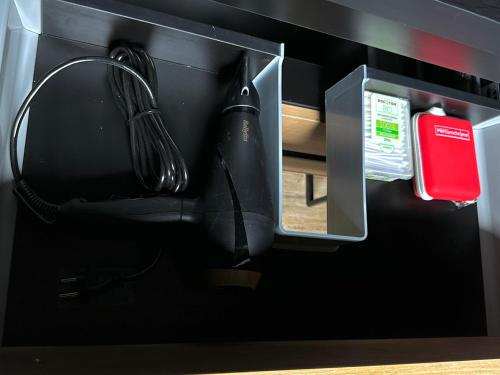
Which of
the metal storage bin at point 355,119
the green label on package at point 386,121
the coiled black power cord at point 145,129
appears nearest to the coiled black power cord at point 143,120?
the coiled black power cord at point 145,129

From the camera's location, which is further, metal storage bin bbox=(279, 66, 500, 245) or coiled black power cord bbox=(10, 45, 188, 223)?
metal storage bin bbox=(279, 66, 500, 245)

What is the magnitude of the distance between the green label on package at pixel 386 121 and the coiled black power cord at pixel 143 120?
35cm

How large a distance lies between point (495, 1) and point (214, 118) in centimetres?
38

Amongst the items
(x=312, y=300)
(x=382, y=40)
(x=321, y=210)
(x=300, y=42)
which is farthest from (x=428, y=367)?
(x=321, y=210)

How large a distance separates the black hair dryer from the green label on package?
23cm

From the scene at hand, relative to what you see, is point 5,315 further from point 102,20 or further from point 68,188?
point 102,20

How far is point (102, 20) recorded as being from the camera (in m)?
0.55

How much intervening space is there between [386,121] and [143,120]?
400mm

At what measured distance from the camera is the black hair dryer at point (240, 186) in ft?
1.69

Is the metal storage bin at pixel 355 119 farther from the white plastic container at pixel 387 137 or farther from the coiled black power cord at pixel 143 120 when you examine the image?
the coiled black power cord at pixel 143 120

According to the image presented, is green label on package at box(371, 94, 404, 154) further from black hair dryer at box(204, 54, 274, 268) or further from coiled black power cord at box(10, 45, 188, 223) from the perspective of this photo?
coiled black power cord at box(10, 45, 188, 223)

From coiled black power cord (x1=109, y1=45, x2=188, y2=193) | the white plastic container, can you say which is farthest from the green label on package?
coiled black power cord (x1=109, y1=45, x2=188, y2=193)

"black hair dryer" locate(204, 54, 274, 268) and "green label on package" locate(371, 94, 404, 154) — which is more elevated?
"green label on package" locate(371, 94, 404, 154)

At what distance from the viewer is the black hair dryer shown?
0.51 metres
